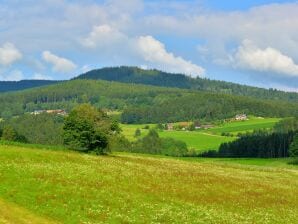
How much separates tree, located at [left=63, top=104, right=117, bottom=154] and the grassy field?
2044 centimetres

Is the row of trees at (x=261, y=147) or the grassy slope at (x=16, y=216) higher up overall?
the row of trees at (x=261, y=147)

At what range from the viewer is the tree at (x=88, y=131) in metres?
90.1

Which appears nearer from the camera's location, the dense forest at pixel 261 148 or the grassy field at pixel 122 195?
the grassy field at pixel 122 195

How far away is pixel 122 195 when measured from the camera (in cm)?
4697

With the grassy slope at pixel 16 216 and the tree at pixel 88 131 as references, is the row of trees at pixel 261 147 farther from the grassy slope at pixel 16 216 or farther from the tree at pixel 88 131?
the grassy slope at pixel 16 216

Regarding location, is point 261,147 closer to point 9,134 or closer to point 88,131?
point 9,134

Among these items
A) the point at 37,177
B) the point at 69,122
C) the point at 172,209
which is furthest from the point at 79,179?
the point at 69,122

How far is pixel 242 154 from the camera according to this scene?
193 metres

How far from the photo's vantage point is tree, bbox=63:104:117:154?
90.1 metres

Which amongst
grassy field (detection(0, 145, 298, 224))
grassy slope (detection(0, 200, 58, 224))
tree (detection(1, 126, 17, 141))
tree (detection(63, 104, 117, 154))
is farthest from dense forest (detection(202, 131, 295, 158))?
grassy slope (detection(0, 200, 58, 224))

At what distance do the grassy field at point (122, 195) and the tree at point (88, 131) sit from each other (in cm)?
2044

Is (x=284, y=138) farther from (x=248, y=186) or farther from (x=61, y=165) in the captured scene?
(x=61, y=165)

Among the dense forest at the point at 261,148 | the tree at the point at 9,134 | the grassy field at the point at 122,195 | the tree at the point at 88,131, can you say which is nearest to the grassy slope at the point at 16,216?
the grassy field at the point at 122,195

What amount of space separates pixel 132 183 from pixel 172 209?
11.0 metres
